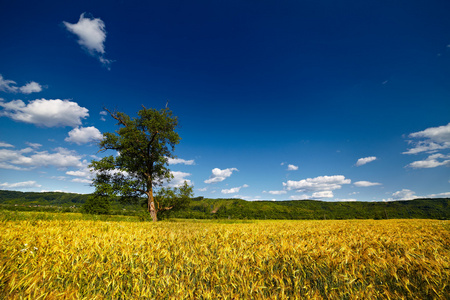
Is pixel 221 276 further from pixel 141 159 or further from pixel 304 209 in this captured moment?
pixel 304 209

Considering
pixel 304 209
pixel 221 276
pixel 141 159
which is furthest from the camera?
pixel 304 209

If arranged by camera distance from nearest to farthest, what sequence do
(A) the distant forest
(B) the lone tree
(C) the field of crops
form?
1. (C) the field of crops
2. (B) the lone tree
3. (A) the distant forest

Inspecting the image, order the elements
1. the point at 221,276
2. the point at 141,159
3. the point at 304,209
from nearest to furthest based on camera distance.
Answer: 1. the point at 221,276
2. the point at 141,159
3. the point at 304,209

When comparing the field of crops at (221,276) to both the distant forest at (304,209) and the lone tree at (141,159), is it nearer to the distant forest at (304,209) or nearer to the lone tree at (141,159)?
the lone tree at (141,159)

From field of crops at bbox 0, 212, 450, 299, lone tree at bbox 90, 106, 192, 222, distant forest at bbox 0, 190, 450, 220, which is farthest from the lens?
distant forest at bbox 0, 190, 450, 220

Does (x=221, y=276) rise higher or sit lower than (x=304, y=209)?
higher

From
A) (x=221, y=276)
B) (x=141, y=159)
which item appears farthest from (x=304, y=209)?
(x=221, y=276)

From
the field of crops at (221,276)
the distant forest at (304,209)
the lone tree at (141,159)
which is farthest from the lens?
the distant forest at (304,209)

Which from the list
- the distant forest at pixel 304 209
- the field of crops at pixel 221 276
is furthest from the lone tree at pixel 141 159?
the distant forest at pixel 304 209

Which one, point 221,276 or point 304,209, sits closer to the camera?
point 221,276

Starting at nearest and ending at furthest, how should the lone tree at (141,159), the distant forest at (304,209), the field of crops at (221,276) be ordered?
the field of crops at (221,276) → the lone tree at (141,159) → the distant forest at (304,209)

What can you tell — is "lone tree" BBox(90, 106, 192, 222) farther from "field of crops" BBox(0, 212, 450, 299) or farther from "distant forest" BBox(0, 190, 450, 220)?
"distant forest" BBox(0, 190, 450, 220)

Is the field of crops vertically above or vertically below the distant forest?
above

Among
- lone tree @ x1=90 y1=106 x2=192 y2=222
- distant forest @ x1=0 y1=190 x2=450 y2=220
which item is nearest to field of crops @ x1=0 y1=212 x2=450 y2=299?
lone tree @ x1=90 y1=106 x2=192 y2=222
